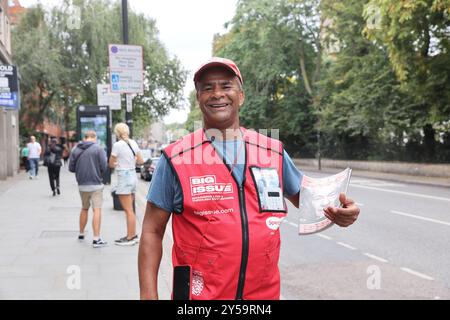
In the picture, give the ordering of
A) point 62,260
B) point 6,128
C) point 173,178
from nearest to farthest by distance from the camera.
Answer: point 173,178, point 62,260, point 6,128

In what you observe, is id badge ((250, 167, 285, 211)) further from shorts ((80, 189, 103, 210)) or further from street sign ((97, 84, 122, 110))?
street sign ((97, 84, 122, 110))

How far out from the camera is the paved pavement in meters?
5.06

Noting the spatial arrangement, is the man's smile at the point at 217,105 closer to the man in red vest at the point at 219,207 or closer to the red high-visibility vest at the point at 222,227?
the man in red vest at the point at 219,207

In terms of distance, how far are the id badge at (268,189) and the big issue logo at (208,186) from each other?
0.41 ft

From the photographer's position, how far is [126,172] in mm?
7863

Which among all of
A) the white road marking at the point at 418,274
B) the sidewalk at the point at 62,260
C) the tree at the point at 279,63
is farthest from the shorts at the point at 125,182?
the tree at the point at 279,63

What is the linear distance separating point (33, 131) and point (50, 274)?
28.6 meters

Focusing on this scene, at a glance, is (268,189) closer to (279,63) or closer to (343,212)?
(343,212)

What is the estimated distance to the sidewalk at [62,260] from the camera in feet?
16.6

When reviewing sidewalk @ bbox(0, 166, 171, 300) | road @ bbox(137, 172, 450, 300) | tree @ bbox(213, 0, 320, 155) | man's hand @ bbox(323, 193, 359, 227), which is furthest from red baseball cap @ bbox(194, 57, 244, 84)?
tree @ bbox(213, 0, 320, 155)

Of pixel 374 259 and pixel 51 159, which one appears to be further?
pixel 51 159

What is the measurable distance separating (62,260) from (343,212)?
5173 millimetres

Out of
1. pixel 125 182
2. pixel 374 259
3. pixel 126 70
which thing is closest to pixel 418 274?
pixel 374 259
